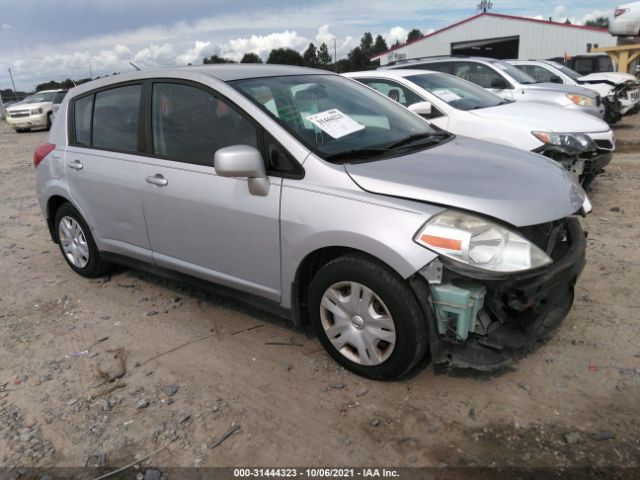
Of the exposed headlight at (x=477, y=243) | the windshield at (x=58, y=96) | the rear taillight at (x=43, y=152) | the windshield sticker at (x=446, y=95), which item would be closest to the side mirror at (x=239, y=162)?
the exposed headlight at (x=477, y=243)

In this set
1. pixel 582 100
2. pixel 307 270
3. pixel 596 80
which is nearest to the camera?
pixel 307 270

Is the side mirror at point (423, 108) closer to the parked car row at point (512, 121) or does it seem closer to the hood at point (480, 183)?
the parked car row at point (512, 121)

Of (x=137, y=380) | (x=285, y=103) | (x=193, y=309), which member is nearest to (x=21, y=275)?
(x=193, y=309)

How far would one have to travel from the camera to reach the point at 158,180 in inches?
136

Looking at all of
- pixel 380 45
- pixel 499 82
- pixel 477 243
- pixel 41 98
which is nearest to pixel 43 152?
pixel 477 243

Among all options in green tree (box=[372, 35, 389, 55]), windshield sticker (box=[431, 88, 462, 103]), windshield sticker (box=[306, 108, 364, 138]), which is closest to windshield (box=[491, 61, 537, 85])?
windshield sticker (box=[431, 88, 462, 103])

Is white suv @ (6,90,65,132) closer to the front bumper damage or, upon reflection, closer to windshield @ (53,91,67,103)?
windshield @ (53,91,67,103)

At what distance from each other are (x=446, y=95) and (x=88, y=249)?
447 centimetres

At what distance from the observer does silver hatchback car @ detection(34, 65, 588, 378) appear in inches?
97.3

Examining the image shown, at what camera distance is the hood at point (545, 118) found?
224 inches

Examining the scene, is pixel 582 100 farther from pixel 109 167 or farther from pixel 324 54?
pixel 324 54

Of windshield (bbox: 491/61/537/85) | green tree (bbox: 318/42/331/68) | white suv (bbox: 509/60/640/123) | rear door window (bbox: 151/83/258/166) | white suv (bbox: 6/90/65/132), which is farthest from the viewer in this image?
green tree (bbox: 318/42/331/68)

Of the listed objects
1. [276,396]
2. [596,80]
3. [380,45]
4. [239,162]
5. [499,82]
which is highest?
[380,45]

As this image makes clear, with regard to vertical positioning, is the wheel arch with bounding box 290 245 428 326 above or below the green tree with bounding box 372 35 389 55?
below
